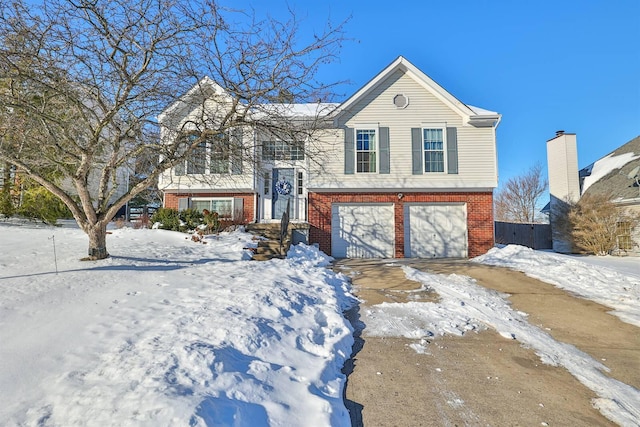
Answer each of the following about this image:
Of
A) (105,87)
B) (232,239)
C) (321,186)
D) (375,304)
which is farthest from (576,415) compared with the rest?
(321,186)

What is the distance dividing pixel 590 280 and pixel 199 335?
8.24m

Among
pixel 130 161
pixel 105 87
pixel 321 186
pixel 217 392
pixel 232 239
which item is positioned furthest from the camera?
pixel 321 186

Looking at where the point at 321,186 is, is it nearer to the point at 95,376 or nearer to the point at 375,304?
the point at 375,304

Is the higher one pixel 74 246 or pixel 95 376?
pixel 74 246

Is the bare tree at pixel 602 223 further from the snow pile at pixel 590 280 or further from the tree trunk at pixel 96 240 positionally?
the tree trunk at pixel 96 240

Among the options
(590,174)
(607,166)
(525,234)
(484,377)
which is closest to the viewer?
(484,377)

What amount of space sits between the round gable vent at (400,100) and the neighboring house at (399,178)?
41 mm

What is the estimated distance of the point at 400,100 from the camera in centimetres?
1309

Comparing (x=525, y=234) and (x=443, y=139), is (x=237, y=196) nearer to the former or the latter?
(x=443, y=139)

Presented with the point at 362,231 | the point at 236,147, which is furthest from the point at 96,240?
the point at 362,231

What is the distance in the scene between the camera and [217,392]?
96.6 inches

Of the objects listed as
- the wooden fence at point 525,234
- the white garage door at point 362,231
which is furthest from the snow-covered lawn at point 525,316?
the wooden fence at point 525,234

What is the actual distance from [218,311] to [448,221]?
1069 cm

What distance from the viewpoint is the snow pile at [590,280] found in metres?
5.74
